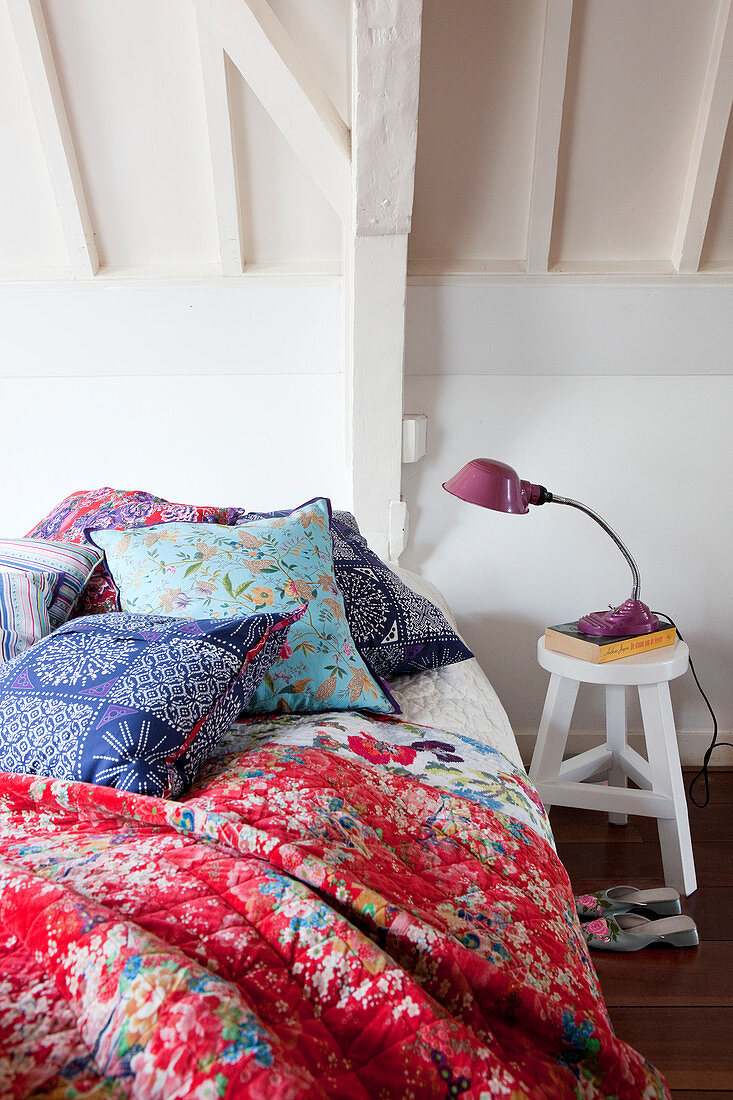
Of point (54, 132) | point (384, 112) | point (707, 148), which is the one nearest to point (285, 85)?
point (384, 112)

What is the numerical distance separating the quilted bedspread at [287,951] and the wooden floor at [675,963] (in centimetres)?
58

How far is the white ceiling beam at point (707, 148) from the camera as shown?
1.82 metres

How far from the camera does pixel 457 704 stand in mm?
1443

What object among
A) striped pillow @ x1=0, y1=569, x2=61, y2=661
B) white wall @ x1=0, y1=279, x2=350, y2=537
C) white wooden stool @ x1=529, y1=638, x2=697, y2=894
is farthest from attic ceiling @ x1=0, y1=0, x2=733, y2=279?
striped pillow @ x1=0, y1=569, x2=61, y2=661

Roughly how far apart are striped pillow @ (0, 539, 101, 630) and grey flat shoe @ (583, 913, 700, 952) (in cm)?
119

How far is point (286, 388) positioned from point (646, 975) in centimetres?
172

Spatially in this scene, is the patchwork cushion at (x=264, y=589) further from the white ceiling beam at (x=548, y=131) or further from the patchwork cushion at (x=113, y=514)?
the white ceiling beam at (x=548, y=131)

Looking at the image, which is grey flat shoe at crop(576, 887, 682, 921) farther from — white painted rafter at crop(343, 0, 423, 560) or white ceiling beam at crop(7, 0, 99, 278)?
white ceiling beam at crop(7, 0, 99, 278)

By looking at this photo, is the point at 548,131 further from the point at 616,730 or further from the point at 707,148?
the point at 616,730

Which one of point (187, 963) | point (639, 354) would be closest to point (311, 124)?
point (639, 354)

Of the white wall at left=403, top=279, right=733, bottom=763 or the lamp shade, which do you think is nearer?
the lamp shade

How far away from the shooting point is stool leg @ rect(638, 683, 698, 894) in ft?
5.71

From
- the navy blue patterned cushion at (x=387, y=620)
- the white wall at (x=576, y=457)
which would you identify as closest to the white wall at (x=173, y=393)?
the white wall at (x=576, y=457)

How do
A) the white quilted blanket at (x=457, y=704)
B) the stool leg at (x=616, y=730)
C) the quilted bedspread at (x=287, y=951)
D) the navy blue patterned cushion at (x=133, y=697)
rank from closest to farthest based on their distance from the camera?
the quilted bedspread at (x=287, y=951)
the navy blue patterned cushion at (x=133, y=697)
the white quilted blanket at (x=457, y=704)
the stool leg at (x=616, y=730)
